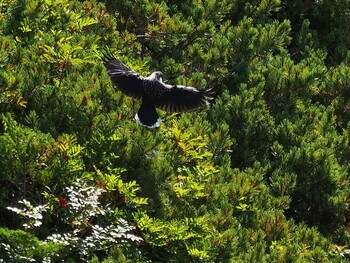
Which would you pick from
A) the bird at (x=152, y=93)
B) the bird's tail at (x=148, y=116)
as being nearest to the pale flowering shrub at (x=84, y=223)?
the bird's tail at (x=148, y=116)

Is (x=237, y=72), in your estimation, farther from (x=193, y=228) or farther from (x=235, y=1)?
(x=193, y=228)

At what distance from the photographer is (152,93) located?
5992 millimetres

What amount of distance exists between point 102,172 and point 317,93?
2.97m

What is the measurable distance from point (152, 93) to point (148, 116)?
0.17 meters

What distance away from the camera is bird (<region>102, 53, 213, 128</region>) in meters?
5.99

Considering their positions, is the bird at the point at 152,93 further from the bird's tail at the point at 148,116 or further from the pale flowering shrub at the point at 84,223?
the pale flowering shrub at the point at 84,223

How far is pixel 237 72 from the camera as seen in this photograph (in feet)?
25.3

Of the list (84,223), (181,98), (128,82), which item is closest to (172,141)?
(181,98)

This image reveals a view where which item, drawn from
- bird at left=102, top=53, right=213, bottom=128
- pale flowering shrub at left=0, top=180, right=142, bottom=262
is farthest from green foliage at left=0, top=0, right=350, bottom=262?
bird at left=102, top=53, right=213, bottom=128

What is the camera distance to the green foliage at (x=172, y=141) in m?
5.28

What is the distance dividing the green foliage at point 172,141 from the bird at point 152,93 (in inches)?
5.1

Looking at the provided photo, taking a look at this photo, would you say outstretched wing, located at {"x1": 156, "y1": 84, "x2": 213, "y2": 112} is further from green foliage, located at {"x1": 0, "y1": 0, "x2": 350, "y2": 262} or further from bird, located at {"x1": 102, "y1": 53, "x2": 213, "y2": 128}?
green foliage, located at {"x1": 0, "y1": 0, "x2": 350, "y2": 262}

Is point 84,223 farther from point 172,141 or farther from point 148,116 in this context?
point 172,141

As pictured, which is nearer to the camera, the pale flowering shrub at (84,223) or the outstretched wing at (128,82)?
the pale flowering shrub at (84,223)
